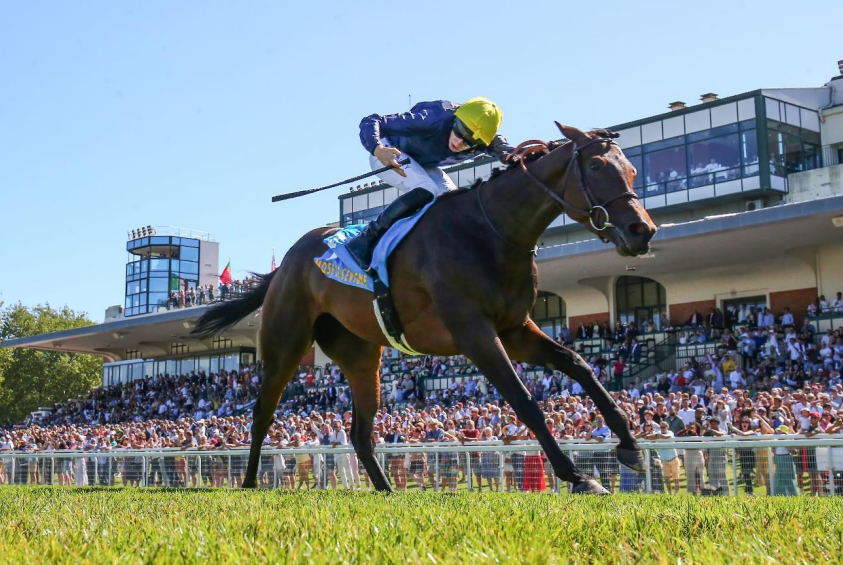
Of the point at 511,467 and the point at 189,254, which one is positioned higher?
the point at 189,254

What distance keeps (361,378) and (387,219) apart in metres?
1.49

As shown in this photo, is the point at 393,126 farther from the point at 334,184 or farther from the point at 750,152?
the point at 750,152

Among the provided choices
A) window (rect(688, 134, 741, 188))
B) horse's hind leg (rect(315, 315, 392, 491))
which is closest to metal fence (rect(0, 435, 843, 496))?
horse's hind leg (rect(315, 315, 392, 491))

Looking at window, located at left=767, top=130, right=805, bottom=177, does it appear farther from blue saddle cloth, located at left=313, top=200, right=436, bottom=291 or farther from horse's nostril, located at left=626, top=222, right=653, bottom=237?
horse's nostril, located at left=626, top=222, right=653, bottom=237

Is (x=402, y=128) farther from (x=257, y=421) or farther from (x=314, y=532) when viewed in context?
(x=314, y=532)

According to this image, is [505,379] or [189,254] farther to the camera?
[189,254]

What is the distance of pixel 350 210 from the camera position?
138ft

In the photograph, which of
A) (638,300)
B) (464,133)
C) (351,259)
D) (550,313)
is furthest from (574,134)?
(550,313)

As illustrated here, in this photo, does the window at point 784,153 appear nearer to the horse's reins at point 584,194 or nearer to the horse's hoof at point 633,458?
the horse's reins at point 584,194

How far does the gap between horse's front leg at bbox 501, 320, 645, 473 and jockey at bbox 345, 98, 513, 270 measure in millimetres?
1307

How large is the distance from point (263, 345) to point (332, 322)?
0.64 meters

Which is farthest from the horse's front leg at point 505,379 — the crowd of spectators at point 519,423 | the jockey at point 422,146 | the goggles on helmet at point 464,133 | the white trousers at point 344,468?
the white trousers at point 344,468

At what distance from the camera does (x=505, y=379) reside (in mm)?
5828

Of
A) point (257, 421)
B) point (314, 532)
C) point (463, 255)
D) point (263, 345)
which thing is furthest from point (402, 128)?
point (314, 532)
